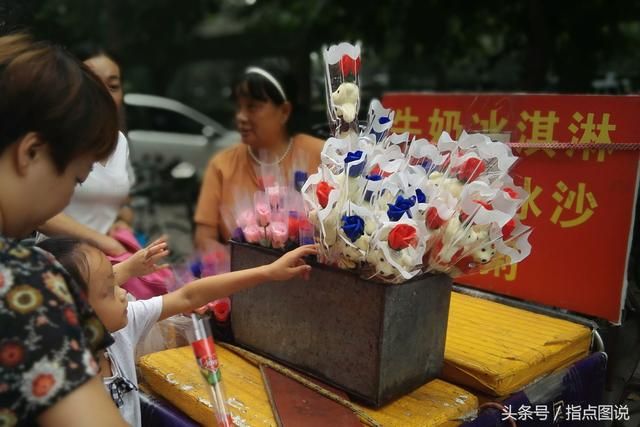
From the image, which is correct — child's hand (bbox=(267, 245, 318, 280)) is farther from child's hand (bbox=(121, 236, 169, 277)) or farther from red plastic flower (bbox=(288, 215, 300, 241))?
child's hand (bbox=(121, 236, 169, 277))

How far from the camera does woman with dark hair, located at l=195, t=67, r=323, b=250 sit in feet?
7.54

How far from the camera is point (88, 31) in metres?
10.1

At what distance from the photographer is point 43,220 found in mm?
904

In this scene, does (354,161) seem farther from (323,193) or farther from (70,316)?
(70,316)

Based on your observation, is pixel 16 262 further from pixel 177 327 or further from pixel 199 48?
pixel 199 48

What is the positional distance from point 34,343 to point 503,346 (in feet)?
3.86

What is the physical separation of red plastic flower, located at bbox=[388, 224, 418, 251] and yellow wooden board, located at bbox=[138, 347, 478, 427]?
1.27 ft

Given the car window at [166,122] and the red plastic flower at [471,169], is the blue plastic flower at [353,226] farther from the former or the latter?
the car window at [166,122]

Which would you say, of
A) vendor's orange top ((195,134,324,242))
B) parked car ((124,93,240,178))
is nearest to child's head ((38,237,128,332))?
vendor's orange top ((195,134,324,242))

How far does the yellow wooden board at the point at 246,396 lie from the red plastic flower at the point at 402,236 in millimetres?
388

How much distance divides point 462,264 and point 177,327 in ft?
2.75

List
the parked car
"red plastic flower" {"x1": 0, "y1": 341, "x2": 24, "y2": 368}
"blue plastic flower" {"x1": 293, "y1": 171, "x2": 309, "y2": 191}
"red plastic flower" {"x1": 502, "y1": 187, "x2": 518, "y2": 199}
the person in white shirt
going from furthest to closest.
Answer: the parked car, the person in white shirt, "blue plastic flower" {"x1": 293, "y1": 171, "x2": 309, "y2": 191}, "red plastic flower" {"x1": 502, "y1": 187, "x2": 518, "y2": 199}, "red plastic flower" {"x1": 0, "y1": 341, "x2": 24, "y2": 368}

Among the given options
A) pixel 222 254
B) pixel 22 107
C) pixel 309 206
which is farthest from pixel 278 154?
pixel 22 107

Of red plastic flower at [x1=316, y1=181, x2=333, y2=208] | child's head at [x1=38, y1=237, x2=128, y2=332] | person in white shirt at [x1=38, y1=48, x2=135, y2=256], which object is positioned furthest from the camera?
person in white shirt at [x1=38, y1=48, x2=135, y2=256]
